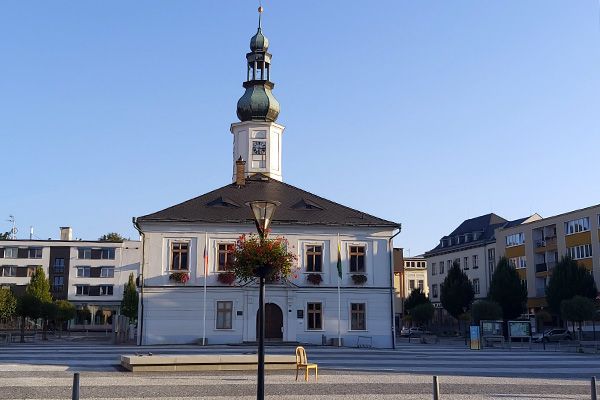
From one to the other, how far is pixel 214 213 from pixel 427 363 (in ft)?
64.3

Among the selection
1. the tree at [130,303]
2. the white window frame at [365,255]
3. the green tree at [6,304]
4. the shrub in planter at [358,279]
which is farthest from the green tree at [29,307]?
the shrub in planter at [358,279]

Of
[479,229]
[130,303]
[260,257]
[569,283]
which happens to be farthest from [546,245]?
[260,257]

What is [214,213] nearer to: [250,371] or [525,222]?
[250,371]

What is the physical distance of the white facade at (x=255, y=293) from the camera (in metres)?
40.8

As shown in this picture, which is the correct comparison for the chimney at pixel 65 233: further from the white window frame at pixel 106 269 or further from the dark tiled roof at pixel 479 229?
the dark tiled roof at pixel 479 229

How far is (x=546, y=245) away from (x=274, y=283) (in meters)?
37.1

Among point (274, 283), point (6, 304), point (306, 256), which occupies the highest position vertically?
point (306, 256)

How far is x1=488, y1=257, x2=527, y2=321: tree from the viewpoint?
212 ft

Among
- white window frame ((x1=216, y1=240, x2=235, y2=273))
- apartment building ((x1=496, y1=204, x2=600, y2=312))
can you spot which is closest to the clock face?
white window frame ((x1=216, y1=240, x2=235, y2=273))

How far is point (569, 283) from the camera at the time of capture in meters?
58.5

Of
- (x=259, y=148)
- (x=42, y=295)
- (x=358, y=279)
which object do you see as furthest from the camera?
(x=42, y=295)

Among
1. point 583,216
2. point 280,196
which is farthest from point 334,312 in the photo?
point 583,216

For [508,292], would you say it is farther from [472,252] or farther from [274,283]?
[274,283]

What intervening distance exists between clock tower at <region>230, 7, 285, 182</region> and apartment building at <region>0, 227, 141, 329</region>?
41.5 m
